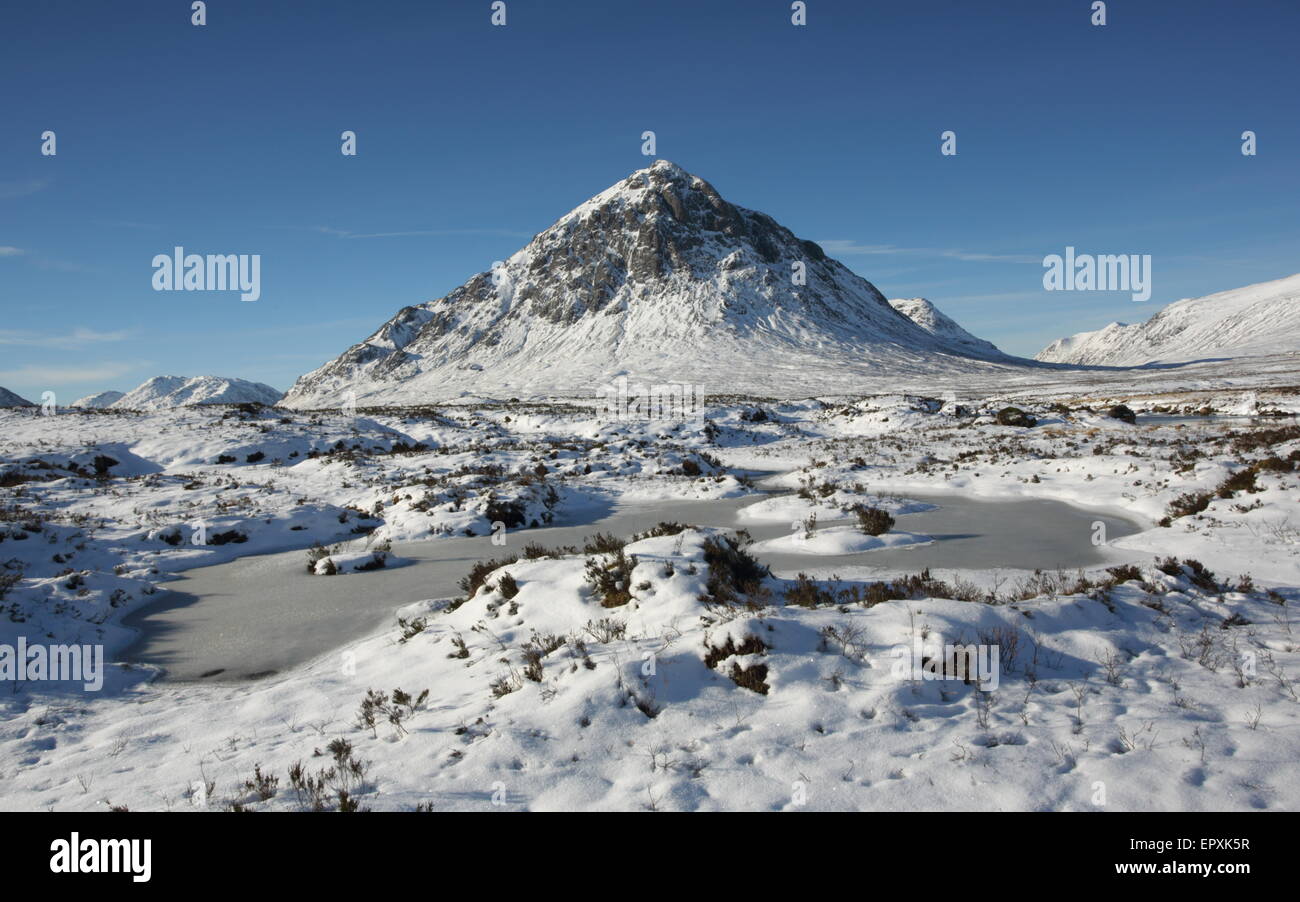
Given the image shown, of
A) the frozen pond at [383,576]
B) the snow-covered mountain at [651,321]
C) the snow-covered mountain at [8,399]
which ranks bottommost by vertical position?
the frozen pond at [383,576]

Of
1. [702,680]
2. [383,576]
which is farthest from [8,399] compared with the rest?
[702,680]

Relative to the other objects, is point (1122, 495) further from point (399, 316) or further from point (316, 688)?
point (399, 316)

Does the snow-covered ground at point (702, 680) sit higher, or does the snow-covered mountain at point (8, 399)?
the snow-covered mountain at point (8, 399)

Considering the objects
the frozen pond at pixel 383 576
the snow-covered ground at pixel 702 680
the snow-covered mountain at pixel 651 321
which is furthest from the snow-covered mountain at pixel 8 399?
the frozen pond at pixel 383 576

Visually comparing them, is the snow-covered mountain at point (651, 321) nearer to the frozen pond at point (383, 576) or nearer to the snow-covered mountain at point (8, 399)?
the snow-covered mountain at point (8, 399)

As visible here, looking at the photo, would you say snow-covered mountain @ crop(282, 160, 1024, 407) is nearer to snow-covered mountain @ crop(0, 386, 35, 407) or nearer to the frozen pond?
snow-covered mountain @ crop(0, 386, 35, 407)

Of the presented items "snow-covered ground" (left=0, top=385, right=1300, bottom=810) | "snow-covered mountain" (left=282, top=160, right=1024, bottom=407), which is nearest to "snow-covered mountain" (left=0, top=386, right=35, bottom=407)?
"snow-covered mountain" (left=282, top=160, right=1024, bottom=407)

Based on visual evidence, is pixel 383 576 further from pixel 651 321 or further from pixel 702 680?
pixel 651 321
